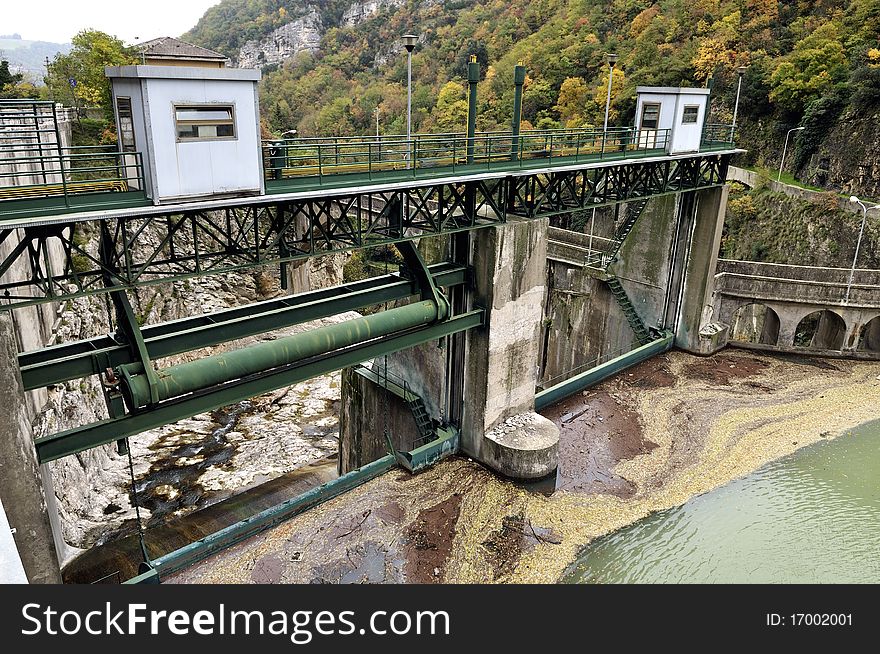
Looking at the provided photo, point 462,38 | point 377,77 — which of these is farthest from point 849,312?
point 377,77

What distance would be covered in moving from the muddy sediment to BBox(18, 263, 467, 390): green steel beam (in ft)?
15.1

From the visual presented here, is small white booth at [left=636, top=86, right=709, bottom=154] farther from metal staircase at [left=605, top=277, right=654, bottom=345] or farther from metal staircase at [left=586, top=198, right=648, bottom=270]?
metal staircase at [left=605, top=277, right=654, bottom=345]

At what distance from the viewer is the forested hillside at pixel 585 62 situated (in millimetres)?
40081

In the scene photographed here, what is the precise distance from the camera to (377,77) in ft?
282

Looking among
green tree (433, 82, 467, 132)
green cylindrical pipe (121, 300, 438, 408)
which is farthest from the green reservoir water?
green tree (433, 82, 467, 132)

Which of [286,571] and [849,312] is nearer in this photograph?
[286,571]

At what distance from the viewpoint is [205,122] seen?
905 cm

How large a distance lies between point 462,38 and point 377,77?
1432cm

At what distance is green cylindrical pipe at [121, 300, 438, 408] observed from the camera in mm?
10211

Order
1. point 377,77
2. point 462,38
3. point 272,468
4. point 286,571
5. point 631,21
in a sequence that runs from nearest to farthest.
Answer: point 286,571
point 272,468
point 631,21
point 462,38
point 377,77

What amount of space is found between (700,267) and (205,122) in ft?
63.7

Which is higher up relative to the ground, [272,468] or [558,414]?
[558,414]

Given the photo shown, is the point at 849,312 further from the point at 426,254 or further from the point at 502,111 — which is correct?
the point at 502,111

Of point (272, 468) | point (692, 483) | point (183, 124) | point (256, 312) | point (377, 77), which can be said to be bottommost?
point (272, 468)
